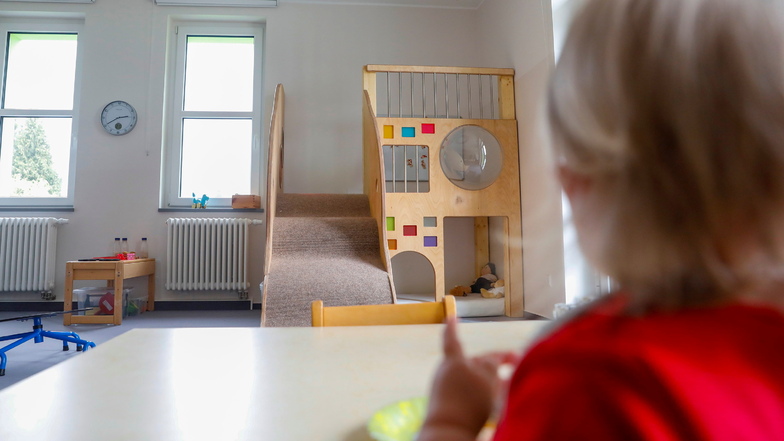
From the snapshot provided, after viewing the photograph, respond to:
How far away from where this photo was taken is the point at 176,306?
4066 millimetres

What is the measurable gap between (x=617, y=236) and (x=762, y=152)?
63 mm

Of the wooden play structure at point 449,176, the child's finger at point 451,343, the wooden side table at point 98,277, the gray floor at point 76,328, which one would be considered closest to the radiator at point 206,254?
the gray floor at point 76,328

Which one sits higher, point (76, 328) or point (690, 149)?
point (690, 149)

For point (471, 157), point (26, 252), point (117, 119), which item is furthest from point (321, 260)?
point (26, 252)

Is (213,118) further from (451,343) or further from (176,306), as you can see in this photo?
(451,343)

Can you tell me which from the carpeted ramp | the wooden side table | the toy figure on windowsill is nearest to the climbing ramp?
the carpeted ramp

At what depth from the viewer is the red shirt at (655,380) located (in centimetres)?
14

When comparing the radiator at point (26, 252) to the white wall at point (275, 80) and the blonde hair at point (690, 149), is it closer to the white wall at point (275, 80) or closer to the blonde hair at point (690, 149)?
the white wall at point (275, 80)

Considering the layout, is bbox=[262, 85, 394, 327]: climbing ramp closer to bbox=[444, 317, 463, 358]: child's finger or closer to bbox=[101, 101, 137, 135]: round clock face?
bbox=[101, 101, 137, 135]: round clock face

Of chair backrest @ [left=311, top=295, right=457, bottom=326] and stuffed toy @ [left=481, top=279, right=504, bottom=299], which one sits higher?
chair backrest @ [left=311, top=295, right=457, bottom=326]

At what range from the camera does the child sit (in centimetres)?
15

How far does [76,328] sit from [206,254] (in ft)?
3.66

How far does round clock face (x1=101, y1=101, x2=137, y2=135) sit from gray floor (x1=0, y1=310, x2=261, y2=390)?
5.61 feet

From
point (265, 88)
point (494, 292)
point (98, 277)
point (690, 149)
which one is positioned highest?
point (265, 88)
